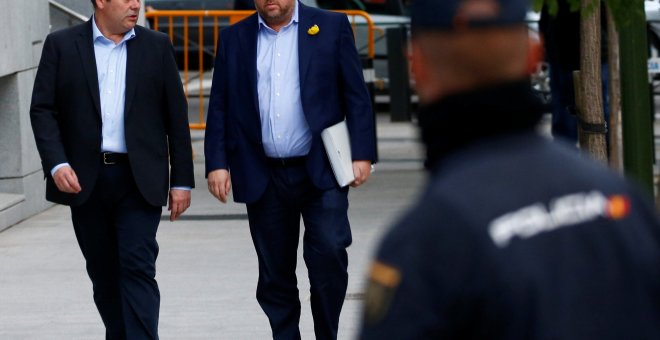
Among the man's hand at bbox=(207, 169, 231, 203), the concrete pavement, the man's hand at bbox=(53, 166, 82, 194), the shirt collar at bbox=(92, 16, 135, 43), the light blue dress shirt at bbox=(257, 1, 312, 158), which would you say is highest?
the shirt collar at bbox=(92, 16, 135, 43)

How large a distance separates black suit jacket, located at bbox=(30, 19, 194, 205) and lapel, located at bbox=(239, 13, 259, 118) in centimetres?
34

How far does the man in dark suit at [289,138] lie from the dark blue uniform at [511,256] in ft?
13.3

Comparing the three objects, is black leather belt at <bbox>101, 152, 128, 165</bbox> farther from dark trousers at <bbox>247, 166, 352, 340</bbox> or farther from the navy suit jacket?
dark trousers at <bbox>247, 166, 352, 340</bbox>

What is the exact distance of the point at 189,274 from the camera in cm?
868

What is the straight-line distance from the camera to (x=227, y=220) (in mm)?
10656

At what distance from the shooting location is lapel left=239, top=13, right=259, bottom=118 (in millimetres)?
6118

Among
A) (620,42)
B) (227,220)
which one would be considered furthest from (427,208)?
(227,220)

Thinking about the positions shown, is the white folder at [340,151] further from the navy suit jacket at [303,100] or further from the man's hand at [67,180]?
the man's hand at [67,180]

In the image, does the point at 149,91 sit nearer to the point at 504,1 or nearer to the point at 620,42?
the point at 620,42

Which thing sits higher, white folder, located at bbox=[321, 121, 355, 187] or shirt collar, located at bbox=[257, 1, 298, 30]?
shirt collar, located at bbox=[257, 1, 298, 30]

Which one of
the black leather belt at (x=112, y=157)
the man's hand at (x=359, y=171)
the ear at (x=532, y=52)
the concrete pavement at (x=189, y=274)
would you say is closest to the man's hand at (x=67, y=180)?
the black leather belt at (x=112, y=157)

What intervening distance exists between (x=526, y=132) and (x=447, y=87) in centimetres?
13

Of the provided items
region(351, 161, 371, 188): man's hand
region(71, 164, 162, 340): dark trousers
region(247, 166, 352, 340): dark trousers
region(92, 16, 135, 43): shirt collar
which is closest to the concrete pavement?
region(247, 166, 352, 340): dark trousers

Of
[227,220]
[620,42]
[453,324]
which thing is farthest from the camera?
[227,220]
